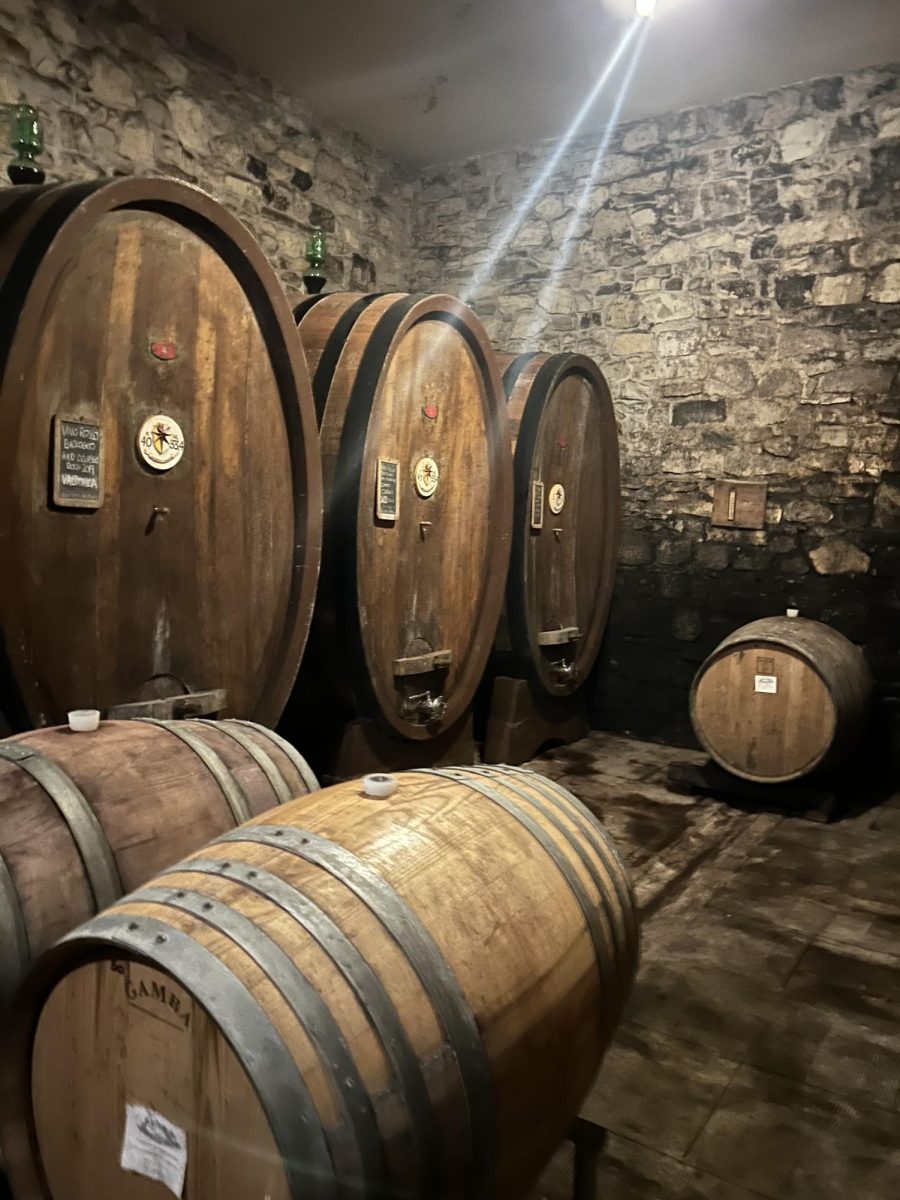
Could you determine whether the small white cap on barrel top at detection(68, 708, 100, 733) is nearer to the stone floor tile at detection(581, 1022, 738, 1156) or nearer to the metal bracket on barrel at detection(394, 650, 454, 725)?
the stone floor tile at detection(581, 1022, 738, 1156)

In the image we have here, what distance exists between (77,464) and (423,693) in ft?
5.44

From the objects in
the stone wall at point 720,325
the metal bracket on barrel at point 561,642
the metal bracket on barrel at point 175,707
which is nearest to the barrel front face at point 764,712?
the metal bracket on barrel at point 561,642

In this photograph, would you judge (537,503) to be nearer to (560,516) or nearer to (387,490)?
(560,516)

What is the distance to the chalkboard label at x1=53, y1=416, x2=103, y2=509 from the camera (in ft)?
6.66

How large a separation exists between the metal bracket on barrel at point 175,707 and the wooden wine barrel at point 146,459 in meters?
0.04

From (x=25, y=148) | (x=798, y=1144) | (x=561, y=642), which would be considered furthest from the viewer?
(x=561, y=642)

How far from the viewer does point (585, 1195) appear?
1.57 m

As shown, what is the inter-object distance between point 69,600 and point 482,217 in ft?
14.4

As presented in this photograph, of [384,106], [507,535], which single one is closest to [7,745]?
[507,535]

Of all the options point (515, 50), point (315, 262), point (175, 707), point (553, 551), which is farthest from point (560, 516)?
point (175, 707)

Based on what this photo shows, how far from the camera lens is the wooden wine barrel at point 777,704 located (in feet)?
12.3

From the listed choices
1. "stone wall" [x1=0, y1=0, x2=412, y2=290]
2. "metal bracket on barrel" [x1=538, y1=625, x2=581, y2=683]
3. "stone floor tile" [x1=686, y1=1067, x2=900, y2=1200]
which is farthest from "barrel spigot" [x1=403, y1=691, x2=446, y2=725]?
"stone wall" [x1=0, y1=0, x2=412, y2=290]

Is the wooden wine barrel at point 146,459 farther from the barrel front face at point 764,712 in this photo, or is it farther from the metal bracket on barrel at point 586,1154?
the barrel front face at point 764,712

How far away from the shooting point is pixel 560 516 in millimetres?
4523
